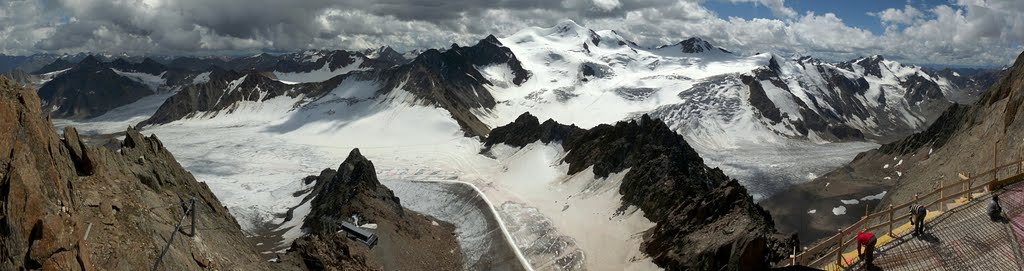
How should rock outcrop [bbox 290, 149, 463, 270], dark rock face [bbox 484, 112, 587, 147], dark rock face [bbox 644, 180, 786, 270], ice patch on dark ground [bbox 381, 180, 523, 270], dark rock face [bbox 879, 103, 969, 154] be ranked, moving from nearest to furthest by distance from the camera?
dark rock face [bbox 644, 180, 786, 270] → rock outcrop [bbox 290, 149, 463, 270] → ice patch on dark ground [bbox 381, 180, 523, 270] → dark rock face [bbox 879, 103, 969, 154] → dark rock face [bbox 484, 112, 587, 147]

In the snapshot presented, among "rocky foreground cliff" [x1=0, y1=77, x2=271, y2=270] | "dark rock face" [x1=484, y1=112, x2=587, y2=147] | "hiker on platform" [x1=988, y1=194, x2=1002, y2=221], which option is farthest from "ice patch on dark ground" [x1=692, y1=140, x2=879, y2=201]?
"rocky foreground cliff" [x1=0, y1=77, x2=271, y2=270]

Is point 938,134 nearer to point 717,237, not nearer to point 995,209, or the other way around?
point 717,237

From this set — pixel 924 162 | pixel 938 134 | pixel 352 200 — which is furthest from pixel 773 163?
pixel 352 200

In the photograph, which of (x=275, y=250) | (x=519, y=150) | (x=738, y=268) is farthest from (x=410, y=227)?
(x=519, y=150)

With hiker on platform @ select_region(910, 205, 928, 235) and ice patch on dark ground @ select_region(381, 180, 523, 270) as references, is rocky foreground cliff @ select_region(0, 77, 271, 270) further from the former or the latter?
hiker on platform @ select_region(910, 205, 928, 235)

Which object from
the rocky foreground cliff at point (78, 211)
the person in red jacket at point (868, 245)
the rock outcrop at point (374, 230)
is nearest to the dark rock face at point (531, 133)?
the rock outcrop at point (374, 230)

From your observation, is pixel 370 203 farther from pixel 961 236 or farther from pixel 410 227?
pixel 961 236

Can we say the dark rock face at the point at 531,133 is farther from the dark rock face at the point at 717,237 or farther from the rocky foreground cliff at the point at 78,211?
the rocky foreground cliff at the point at 78,211

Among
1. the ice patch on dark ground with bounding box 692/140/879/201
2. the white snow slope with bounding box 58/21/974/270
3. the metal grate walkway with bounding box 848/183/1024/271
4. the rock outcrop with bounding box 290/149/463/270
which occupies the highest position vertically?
the metal grate walkway with bounding box 848/183/1024/271
